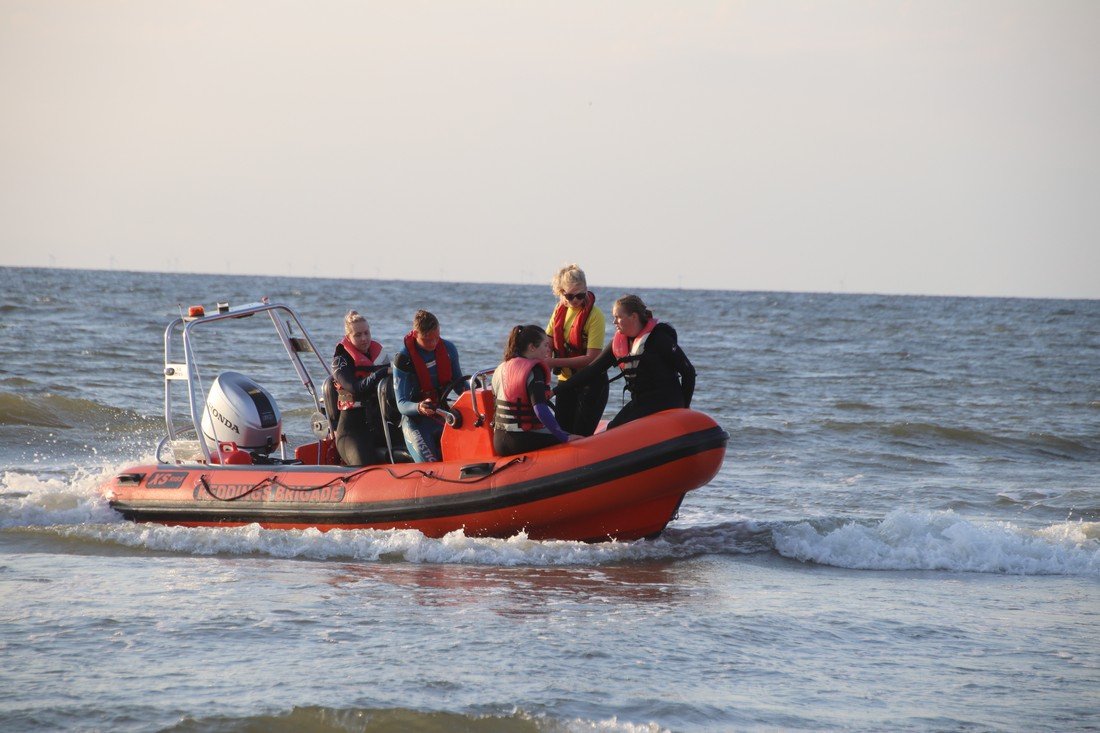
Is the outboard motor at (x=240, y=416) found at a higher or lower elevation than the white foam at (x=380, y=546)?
higher

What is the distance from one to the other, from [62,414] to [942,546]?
9.47 m

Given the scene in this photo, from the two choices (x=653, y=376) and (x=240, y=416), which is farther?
(x=240, y=416)

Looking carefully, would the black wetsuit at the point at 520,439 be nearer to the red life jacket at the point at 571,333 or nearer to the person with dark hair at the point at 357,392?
the red life jacket at the point at 571,333

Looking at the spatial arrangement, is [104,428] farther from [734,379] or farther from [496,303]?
[496,303]

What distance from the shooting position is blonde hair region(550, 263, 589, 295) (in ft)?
21.8

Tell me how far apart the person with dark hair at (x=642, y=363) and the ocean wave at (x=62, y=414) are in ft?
23.7

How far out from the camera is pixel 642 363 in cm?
645

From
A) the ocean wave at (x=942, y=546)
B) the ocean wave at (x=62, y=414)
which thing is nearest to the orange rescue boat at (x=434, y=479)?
the ocean wave at (x=942, y=546)

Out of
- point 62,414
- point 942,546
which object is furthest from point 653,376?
point 62,414

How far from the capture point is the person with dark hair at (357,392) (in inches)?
270

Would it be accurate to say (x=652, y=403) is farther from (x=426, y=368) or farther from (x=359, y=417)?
(x=359, y=417)

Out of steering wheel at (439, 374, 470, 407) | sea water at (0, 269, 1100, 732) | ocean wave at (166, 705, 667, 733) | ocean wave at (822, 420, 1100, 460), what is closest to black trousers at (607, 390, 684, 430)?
sea water at (0, 269, 1100, 732)

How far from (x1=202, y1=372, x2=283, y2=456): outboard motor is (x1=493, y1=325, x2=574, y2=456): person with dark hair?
181 centimetres

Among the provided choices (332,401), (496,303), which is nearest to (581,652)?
(332,401)
